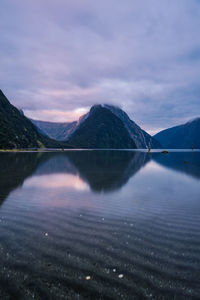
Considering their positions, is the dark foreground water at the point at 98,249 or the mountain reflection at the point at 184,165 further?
the mountain reflection at the point at 184,165

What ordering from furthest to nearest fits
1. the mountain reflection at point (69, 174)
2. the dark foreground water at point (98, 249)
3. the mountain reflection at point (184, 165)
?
1. the mountain reflection at point (184, 165)
2. the mountain reflection at point (69, 174)
3. the dark foreground water at point (98, 249)

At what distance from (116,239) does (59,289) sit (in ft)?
15.8

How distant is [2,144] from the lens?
197250 millimetres

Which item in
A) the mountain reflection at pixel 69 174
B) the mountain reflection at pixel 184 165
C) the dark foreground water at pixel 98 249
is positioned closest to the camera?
the dark foreground water at pixel 98 249

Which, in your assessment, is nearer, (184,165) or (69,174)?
(69,174)

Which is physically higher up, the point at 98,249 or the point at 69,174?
the point at 98,249

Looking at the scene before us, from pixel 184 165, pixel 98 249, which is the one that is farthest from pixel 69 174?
pixel 184 165

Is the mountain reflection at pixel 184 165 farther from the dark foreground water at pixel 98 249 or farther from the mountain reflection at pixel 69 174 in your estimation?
the dark foreground water at pixel 98 249

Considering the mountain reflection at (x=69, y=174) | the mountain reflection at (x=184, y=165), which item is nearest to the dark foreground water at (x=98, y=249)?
the mountain reflection at (x=69, y=174)

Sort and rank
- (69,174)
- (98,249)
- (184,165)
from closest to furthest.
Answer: (98,249) → (69,174) → (184,165)

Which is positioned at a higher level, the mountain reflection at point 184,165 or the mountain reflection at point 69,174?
the mountain reflection at point 184,165

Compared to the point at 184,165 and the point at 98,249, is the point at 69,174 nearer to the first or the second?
the point at 98,249

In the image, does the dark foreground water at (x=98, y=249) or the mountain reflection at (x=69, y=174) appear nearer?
the dark foreground water at (x=98, y=249)

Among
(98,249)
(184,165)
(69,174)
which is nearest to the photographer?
(98,249)
